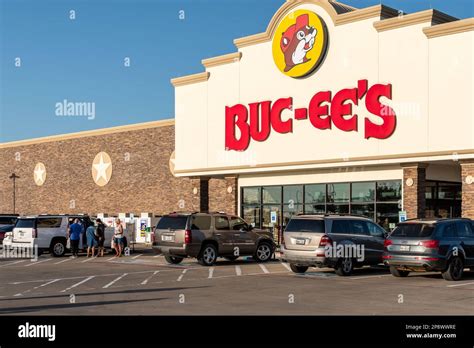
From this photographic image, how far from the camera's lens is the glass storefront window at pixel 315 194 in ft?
110

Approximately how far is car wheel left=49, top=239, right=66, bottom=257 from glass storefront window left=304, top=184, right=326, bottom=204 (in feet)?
37.0

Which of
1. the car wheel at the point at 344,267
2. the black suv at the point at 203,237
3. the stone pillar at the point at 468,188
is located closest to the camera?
the car wheel at the point at 344,267

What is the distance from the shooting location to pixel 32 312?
44.7 ft

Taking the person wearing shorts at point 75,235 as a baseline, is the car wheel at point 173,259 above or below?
below

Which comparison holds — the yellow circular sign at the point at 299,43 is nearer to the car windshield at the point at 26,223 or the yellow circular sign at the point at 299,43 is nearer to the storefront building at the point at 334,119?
the storefront building at the point at 334,119

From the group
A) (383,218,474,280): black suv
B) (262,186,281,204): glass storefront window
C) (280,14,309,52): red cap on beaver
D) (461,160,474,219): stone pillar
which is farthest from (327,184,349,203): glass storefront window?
(383,218,474,280): black suv

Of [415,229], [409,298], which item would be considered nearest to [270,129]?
[415,229]

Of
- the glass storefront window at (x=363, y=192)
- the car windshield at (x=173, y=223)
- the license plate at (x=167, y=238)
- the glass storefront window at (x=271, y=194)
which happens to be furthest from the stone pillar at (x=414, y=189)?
the license plate at (x=167, y=238)

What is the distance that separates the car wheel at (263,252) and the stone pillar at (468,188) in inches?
297

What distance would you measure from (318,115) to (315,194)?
4.12 meters

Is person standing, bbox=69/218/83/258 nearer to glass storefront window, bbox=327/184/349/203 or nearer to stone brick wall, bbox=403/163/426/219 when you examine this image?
glass storefront window, bbox=327/184/349/203

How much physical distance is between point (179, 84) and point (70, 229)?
1153cm

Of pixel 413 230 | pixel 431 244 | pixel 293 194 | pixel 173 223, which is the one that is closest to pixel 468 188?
pixel 413 230

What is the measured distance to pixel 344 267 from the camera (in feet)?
70.7
